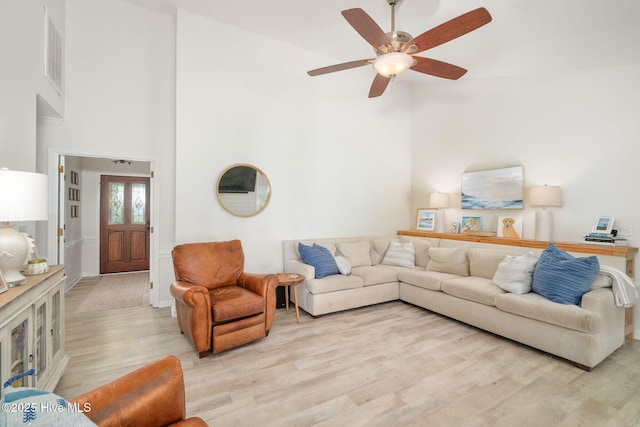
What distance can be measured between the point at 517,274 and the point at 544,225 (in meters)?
1.05

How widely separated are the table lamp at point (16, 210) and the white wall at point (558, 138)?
16.1 feet

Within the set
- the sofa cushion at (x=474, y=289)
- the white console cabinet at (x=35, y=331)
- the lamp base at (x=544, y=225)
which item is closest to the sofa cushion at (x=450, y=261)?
the sofa cushion at (x=474, y=289)

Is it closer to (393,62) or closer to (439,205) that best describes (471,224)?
(439,205)

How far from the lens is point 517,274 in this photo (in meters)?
3.01

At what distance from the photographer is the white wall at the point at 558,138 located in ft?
10.2

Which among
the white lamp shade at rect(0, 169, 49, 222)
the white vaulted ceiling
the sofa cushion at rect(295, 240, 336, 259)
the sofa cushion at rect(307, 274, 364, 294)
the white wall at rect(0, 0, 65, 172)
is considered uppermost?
the white vaulted ceiling

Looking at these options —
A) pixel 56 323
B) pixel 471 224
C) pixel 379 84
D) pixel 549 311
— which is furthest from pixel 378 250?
pixel 56 323

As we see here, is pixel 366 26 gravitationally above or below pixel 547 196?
above

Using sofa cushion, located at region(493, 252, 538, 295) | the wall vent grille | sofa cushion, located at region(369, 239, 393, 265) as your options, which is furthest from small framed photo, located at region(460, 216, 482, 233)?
the wall vent grille

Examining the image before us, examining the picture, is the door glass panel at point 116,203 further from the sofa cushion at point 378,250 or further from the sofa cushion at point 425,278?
the sofa cushion at point 425,278

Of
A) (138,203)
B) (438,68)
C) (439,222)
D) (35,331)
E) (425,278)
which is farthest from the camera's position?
(138,203)

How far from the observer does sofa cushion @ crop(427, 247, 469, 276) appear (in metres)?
3.80

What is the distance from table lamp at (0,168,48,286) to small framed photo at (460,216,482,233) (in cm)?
474

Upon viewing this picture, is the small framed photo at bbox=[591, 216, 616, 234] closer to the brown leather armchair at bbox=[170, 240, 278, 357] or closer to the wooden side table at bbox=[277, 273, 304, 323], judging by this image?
the wooden side table at bbox=[277, 273, 304, 323]
